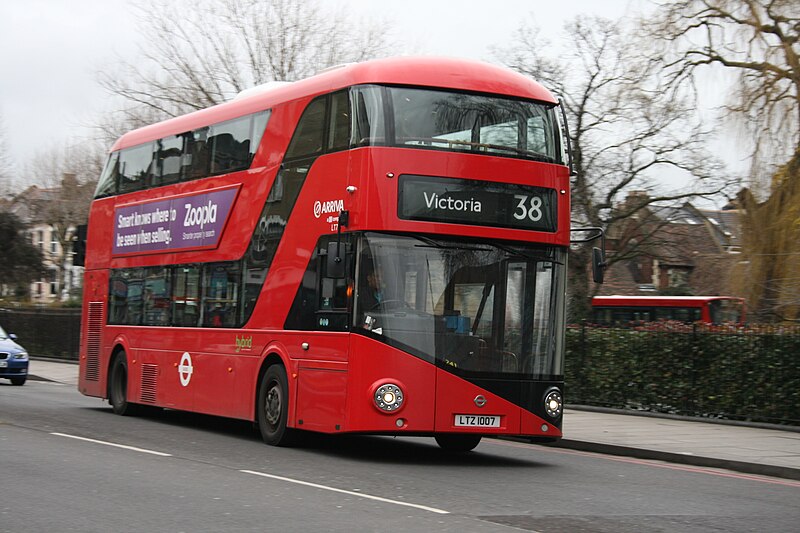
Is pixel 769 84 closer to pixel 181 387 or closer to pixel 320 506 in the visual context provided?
pixel 181 387

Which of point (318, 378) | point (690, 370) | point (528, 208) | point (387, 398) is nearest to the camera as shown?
point (387, 398)

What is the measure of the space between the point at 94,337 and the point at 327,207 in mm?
8443

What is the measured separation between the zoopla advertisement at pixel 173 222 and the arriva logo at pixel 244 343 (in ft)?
5.43

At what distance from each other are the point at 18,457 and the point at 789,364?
1290 cm

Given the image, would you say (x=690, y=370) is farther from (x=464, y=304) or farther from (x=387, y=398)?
(x=387, y=398)

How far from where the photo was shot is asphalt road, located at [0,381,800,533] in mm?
8211

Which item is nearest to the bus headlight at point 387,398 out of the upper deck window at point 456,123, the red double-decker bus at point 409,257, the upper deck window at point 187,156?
the red double-decker bus at point 409,257

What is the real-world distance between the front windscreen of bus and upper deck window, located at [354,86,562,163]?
3.59 ft

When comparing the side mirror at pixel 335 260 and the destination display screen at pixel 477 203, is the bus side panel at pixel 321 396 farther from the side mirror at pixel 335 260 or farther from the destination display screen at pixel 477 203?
the destination display screen at pixel 477 203

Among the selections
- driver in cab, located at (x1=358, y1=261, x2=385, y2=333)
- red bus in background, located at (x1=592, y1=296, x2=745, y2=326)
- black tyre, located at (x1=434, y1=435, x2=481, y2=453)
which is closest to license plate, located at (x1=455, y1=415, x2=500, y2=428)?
driver in cab, located at (x1=358, y1=261, x2=385, y2=333)

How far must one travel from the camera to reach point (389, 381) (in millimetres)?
12094

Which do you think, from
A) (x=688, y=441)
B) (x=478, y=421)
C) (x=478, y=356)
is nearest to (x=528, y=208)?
(x=478, y=356)

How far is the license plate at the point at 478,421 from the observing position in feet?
40.4

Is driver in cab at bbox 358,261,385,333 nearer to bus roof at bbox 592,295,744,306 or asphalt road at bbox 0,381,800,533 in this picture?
asphalt road at bbox 0,381,800,533
